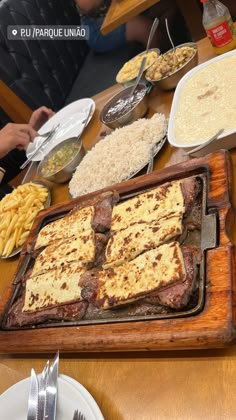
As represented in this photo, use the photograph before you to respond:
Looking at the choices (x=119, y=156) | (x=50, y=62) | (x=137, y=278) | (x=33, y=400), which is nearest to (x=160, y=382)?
(x=137, y=278)

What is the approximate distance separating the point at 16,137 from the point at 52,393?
1899 millimetres

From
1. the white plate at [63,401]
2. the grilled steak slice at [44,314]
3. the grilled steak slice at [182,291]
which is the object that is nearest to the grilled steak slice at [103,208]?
the grilled steak slice at [44,314]

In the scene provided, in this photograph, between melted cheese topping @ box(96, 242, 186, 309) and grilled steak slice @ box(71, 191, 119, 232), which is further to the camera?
grilled steak slice @ box(71, 191, 119, 232)

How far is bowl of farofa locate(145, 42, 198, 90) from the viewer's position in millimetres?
2051

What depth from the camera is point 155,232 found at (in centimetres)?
133

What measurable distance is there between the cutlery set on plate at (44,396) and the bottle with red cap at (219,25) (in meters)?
1.62

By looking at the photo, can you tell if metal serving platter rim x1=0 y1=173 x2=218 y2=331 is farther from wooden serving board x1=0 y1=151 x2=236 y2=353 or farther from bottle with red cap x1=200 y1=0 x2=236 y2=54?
bottle with red cap x1=200 y1=0 x2=236 y2=54

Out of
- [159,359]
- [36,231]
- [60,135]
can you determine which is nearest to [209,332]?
[159,359]

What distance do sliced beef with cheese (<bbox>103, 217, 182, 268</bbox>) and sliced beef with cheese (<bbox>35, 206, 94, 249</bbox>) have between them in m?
0.18

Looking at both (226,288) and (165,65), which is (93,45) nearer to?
(165,65)

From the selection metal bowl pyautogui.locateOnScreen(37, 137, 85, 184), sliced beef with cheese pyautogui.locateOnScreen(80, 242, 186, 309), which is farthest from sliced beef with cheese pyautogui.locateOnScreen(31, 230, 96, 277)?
metal bowl pyautogui.locateOnScreen(37, 137, 85, 184)

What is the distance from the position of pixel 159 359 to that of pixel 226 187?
601 millimetres

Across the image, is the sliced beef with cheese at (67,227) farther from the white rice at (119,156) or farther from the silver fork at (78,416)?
the silver fork at (78,416)

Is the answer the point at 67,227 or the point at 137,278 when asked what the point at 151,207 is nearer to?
the point at 137,278
